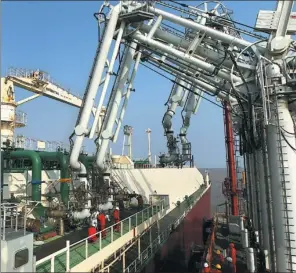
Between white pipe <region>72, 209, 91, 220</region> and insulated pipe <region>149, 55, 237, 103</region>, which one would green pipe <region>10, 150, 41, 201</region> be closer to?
white pipe <region>72, 209, 91, 220</region>

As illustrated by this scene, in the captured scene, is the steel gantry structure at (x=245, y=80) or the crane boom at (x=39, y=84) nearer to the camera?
the steel gantry structure at (x=245, y=80)

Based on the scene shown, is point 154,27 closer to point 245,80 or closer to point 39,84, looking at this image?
point 245,80

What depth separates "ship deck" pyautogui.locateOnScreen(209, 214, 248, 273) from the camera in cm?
1178

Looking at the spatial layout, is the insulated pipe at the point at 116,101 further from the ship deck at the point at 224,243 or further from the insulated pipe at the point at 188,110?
the insulated pipe at the point at 188,110

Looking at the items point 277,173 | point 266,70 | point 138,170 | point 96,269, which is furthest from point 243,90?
point 138,170

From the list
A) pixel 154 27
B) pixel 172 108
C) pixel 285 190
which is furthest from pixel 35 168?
pixel 285 190

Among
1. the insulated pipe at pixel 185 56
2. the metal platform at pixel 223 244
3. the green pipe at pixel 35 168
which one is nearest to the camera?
the metal platform at pixel 223 244

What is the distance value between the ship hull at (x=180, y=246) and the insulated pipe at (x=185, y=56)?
8396mm

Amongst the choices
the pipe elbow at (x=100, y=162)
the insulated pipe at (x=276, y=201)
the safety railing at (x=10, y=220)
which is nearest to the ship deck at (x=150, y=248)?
the safety railing at (x=10, y=220)

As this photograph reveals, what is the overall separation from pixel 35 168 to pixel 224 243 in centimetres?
993

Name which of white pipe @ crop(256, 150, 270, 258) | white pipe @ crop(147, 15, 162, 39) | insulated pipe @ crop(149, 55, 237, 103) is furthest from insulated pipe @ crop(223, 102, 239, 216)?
white pipe @ crop(256, 150, 270, 258)

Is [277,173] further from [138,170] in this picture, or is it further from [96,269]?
[138,170]

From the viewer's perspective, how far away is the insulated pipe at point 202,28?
1210 centimetres

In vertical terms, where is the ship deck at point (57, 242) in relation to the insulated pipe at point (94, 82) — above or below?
below
